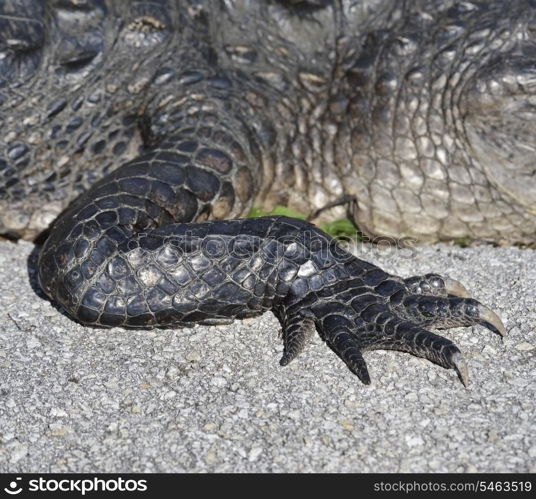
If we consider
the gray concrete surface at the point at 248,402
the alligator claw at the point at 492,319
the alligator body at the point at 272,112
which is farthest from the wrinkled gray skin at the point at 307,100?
the alligator claw at the point at 492,319

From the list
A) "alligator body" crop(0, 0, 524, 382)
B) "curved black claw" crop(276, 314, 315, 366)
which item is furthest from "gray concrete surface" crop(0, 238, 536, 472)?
"alligator body" crop(0, 0, 524, 382)

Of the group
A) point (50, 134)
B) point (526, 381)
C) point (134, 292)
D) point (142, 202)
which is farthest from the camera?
point (50, 134)

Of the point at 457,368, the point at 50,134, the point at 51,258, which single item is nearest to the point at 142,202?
the point at 51,258

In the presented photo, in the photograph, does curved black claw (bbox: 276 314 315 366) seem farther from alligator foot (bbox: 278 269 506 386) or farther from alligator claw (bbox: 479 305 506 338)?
alligator claw (bbox: 479 305 506 338)

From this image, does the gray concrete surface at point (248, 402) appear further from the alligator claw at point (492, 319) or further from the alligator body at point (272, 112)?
the alligator body at point (272, 112)

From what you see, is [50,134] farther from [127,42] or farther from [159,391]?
[159,391]

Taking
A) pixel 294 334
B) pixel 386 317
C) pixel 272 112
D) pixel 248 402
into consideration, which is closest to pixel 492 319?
pixel 386 317
